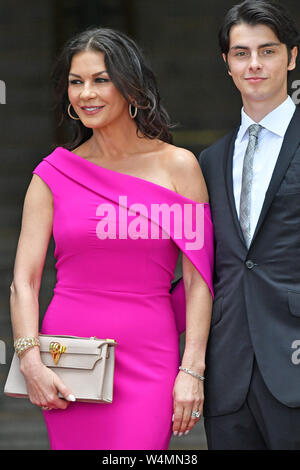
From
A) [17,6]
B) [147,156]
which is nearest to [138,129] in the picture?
[147,156]

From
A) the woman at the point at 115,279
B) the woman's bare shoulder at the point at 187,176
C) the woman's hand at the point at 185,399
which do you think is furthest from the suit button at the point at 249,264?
the woman's hand at the point at 185,399

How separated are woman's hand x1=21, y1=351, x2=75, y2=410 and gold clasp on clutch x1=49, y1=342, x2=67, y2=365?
0.04 metres

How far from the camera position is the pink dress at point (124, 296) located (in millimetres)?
2754

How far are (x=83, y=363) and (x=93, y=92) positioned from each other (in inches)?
31.8

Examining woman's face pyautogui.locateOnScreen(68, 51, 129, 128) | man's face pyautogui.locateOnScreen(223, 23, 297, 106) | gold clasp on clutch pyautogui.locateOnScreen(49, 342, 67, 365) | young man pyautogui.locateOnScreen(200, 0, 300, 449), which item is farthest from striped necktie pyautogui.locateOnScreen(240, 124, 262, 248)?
gold clasp on clutch pyautogui.locateOnScreen(49, 342, 67, 365)

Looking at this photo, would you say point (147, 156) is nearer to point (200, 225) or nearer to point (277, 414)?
point (200, 225)

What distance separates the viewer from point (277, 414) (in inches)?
103

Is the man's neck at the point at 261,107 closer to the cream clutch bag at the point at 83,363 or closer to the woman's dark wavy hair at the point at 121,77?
the woman's dark wavy hair at the point at 121,77

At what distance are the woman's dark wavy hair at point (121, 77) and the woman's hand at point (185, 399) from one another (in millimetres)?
768

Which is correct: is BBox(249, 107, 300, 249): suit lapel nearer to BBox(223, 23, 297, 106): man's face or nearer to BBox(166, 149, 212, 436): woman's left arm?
BBox(223, 23, 297, 106): man's face

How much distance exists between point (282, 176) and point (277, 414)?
0.68 meters

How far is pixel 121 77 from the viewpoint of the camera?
109 inches

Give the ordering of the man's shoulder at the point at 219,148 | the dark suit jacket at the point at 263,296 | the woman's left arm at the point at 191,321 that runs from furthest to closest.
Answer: the man's shoulder at the point at 219,148
the woman's left arm at the point at 191,321
the dark suit jacket at the point at 263,296

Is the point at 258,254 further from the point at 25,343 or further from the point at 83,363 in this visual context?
the point at 25,343
